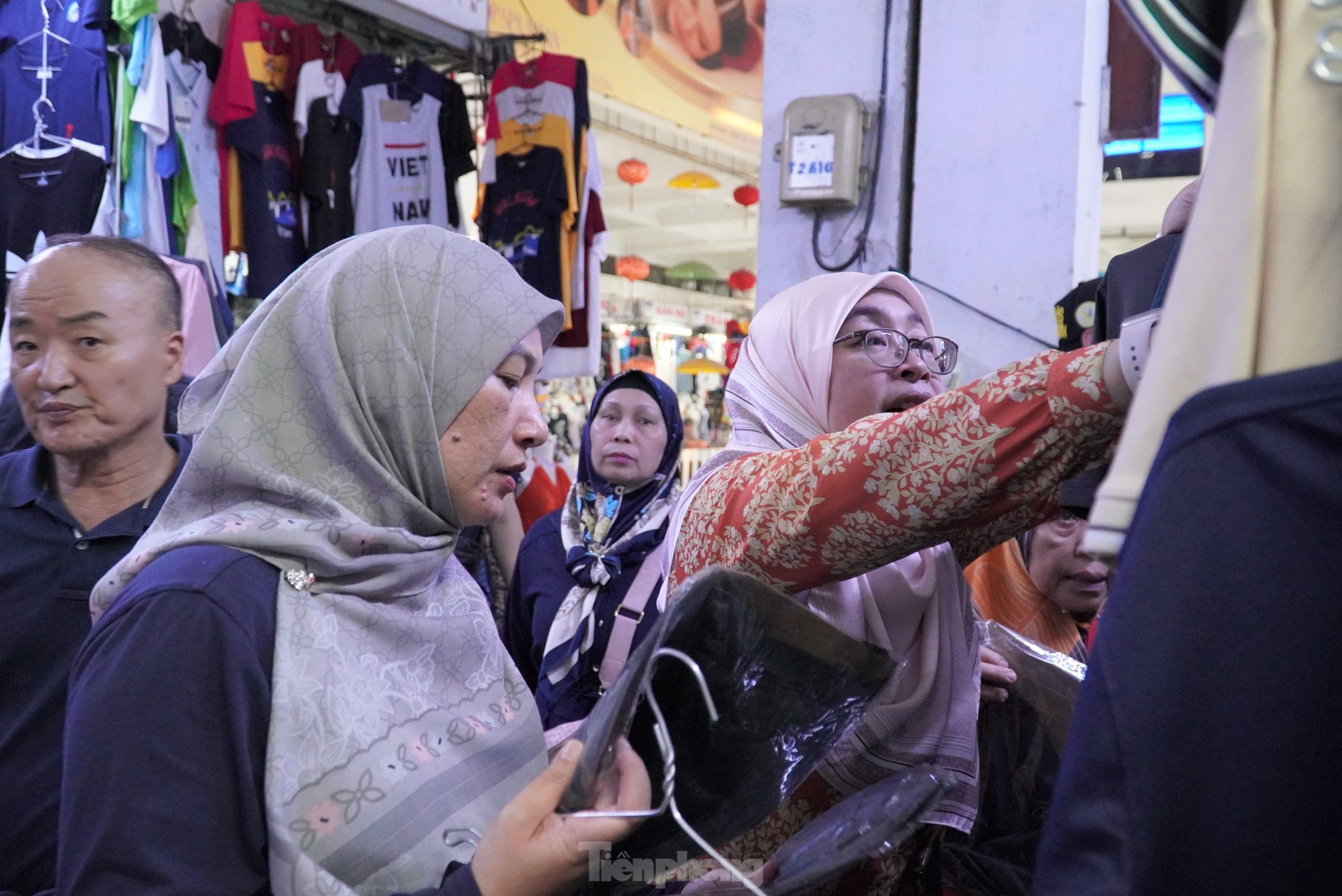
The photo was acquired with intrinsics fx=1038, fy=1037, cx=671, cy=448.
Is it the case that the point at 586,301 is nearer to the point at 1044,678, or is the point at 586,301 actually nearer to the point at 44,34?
the point at 44,34

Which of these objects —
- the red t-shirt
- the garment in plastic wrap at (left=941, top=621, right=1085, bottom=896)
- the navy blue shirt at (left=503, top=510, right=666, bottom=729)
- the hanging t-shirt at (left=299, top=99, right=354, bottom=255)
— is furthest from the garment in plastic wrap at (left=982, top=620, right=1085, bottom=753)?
the hanging t-shirt at (left=299, top=99, right=354, bottom=255)

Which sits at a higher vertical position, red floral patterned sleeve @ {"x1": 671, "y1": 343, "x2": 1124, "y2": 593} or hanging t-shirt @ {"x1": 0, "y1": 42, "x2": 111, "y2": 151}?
hanging t-shirt @ {"x1": 0, "y1": 42, "x2": 111, "y2": 151}

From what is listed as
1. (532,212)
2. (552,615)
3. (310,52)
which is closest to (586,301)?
(532,212)

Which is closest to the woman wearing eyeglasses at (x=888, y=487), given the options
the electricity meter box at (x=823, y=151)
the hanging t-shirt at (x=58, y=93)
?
the electricity meter box at (x=823, y=151)

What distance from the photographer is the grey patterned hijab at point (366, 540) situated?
1.10 metres

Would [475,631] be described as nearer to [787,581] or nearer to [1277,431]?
[787,581]

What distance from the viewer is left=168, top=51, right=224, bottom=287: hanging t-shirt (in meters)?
3.58

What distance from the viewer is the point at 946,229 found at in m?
3.14

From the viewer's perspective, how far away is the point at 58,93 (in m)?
3.43

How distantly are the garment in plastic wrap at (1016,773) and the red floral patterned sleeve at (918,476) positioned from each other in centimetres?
42

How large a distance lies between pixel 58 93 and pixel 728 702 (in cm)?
352

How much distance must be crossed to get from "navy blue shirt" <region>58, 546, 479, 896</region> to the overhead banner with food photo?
3655mm

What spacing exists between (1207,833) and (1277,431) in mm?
220

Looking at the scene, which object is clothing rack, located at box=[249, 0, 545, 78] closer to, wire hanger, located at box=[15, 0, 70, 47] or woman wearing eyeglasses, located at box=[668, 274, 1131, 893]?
wire hanger, located at box=[15, 0, 70, 47]
